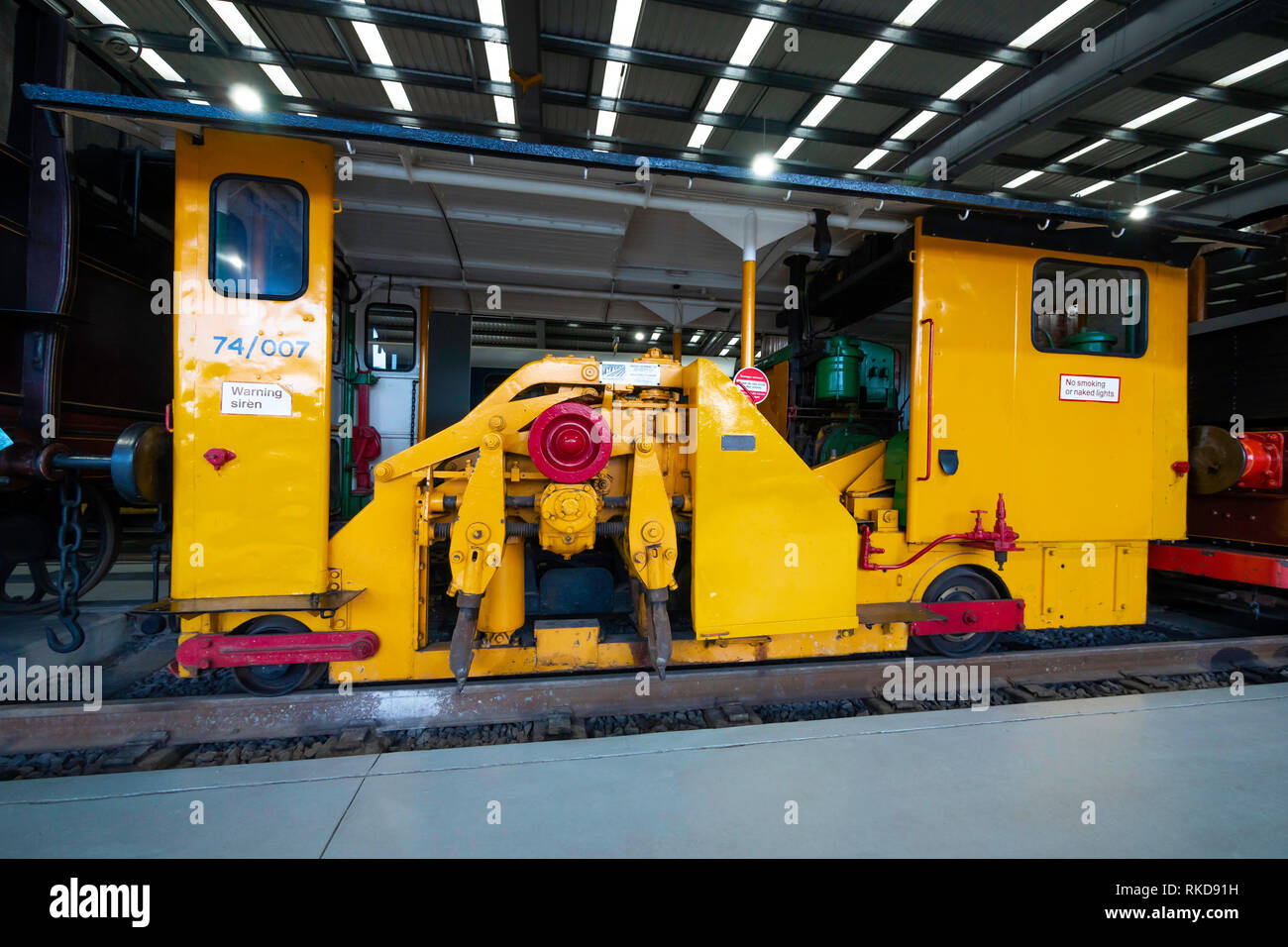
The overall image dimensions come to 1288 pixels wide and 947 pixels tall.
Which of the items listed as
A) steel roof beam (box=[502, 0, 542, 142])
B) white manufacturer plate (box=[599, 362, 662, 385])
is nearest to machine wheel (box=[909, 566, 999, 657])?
white manufacturer plate (box=[599, 362, 662, 385])

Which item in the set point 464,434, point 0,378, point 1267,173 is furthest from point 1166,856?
point 1267,173

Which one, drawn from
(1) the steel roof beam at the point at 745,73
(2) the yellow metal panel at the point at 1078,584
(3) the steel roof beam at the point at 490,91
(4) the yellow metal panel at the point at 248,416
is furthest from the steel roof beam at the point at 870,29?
(2) the yellow metal panel at the point at 1078,584

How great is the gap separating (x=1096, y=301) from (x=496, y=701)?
4.68 meters

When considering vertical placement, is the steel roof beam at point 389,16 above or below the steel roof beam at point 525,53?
above

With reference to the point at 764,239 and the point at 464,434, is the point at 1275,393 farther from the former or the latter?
the point at 464,434

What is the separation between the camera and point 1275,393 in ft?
13.8

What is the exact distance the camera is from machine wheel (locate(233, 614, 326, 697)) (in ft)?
8.95

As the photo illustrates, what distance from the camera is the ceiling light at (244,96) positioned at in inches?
265

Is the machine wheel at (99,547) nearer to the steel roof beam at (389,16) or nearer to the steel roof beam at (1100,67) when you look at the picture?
the steel roof beam at (389,16)

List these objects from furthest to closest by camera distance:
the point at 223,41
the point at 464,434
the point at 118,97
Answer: the point at 223,41, the point at 464,434, the point at 118,97

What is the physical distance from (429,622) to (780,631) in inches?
96.3

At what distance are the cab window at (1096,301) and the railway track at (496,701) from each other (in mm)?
2048

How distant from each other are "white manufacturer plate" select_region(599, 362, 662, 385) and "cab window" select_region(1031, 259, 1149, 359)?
2659 millimetres

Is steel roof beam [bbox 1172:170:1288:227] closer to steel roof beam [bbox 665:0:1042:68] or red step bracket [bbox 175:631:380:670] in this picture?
steel roof beam [bbox 665:0:1042:68]
